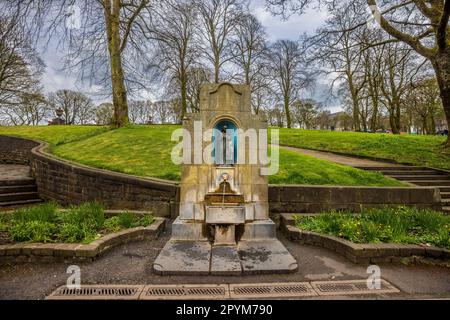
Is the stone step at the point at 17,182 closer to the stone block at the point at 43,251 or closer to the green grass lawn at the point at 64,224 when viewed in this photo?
the green grass lawn at the point at 64,224

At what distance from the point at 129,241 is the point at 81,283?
166cm

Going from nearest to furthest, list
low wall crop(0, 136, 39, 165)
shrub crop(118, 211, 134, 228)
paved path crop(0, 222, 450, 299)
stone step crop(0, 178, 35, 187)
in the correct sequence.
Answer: paved path crop(0, 222, 450, 299) → shrub crop(118, 211, 134, 228) → stone step crop(0, 178, 35, 187) → low wall crop(0, 136, 39, 165)

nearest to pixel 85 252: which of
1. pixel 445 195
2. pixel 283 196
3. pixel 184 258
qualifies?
pixel 184 258

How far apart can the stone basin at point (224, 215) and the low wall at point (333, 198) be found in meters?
1.87

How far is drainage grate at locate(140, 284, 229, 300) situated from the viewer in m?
3.52

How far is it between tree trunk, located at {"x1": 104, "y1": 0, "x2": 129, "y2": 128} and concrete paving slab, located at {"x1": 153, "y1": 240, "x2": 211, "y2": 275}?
13.2 meters

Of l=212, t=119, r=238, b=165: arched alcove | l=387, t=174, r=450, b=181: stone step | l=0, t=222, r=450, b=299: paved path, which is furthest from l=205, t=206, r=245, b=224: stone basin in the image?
l=387, t=174, r=450, b=181: stone step

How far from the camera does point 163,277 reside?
4.07 m

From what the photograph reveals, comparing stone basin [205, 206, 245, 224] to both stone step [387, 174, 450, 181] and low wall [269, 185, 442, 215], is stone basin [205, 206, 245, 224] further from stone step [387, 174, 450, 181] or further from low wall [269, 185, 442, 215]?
stone step [387, 174, 450, 181]

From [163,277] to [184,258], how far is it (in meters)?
0.60

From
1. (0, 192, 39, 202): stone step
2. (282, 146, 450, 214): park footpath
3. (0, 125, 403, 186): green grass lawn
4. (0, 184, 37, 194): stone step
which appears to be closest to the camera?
(0, 125, 403, 186): green grass lawn

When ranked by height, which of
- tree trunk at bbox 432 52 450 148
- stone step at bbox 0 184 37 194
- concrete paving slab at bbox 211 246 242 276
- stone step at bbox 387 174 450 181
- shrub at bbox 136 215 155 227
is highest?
tree trunk at bbox 432 52 450 148
